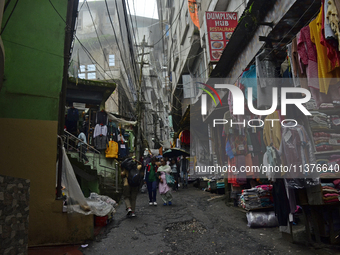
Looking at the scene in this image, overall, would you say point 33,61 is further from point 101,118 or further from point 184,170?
point 184,170

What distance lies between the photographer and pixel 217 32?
9711 mm

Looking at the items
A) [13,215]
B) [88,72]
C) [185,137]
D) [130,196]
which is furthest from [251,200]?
[88,72]

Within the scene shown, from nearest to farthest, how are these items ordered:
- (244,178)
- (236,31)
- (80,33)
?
(236,31) < (244,178) < (80,33)

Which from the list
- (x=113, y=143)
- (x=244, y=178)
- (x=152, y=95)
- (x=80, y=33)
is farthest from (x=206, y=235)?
(x=152, y=95)

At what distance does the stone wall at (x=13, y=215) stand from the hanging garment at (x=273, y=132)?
4682mm

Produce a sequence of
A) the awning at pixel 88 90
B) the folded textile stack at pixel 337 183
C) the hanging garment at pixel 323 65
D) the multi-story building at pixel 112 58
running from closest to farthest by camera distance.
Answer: the hanging garment at pixel 323 65
the folded textile stack at pixel 337 183
the awning at pixel 88 90
the multi-story building at pixel 112 58

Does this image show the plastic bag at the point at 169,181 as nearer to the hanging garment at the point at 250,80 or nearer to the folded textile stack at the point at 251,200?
the folded textile stack at the point at 251,200

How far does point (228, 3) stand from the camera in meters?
11.8

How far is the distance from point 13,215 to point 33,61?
3.85m

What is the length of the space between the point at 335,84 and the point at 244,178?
15.6ft

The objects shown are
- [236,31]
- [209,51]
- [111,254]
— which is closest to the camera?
[111,254]

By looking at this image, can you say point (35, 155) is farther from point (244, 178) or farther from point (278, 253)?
point (244, 178)

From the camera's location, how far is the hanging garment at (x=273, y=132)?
18.1 feet

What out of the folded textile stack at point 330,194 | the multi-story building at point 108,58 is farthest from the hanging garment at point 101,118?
the folded textile stack at point 330,194
